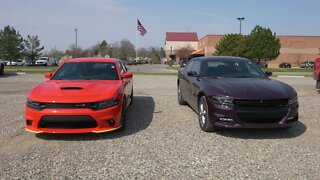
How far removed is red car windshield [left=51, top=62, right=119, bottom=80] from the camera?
6.90m

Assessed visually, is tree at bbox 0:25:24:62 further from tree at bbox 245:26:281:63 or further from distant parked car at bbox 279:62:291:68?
distant parked car at bbox 279:62:291:68

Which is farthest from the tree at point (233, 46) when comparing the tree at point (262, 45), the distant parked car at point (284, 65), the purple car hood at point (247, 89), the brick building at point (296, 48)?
the purple car hood at point (247, 89)

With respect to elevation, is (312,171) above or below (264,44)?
below

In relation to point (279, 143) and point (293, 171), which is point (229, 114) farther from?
point (293, 171)

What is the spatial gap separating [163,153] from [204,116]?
1.53 metres

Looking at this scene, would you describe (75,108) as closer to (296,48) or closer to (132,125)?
(132,125)

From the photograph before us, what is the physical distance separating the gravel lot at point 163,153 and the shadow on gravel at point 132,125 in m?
0.02

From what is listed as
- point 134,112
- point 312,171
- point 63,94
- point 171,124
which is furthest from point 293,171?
point 134,112

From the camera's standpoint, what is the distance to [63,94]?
5.55 metres

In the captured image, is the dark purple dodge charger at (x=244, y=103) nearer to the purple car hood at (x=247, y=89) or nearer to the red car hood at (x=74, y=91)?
the purple car hood at (x=247, y=89)

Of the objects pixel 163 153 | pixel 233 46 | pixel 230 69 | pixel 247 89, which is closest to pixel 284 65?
pixel 233 46

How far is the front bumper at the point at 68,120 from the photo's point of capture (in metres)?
5.29

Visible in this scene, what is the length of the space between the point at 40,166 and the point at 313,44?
2782 inches

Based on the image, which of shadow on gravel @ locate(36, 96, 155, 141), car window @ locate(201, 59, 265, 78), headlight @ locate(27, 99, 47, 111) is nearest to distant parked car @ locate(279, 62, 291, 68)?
shadow on gravel @ locate(36, 96, 155, 141)
